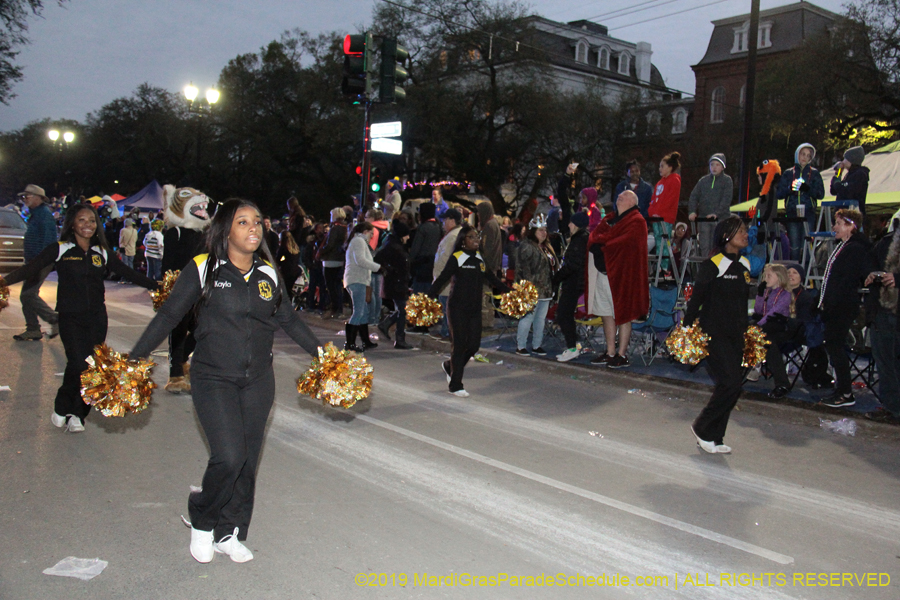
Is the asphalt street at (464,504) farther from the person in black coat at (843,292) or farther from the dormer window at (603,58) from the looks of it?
the dormer window at (603,58)

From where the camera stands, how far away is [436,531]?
459 centimetres

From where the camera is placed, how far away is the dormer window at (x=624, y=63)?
222 ft

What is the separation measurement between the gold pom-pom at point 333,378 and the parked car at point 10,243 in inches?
787

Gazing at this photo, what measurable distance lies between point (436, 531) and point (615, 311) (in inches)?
255

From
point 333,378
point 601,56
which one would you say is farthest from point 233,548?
point 601,56

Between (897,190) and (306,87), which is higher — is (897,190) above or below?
below

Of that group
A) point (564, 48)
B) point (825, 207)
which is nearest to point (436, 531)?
point (825, 207)

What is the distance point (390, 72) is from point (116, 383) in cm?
1179

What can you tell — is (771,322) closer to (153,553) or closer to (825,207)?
(825,207)

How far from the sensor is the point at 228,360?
3949mm

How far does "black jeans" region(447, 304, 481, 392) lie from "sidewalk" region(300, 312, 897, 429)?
7.65 feet

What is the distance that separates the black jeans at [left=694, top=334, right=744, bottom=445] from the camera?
648 cm

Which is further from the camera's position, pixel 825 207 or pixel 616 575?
pixel 825 207

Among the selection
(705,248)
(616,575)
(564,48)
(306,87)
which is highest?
(564,48)
